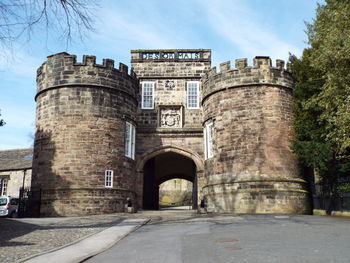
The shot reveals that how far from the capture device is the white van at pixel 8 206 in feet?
65.7

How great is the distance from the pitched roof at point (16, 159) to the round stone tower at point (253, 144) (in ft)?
69.6

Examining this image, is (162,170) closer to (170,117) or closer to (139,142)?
(139,142)

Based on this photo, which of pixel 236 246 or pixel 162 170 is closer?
pixel 236 246

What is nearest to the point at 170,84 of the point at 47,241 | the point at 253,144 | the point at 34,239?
the point at 253,144

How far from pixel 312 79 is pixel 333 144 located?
3419 millimetres

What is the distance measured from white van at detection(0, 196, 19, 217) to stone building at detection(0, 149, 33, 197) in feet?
40.5

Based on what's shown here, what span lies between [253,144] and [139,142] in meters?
7.22

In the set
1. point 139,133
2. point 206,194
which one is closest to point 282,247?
point 206,194

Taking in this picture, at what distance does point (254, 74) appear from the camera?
63.6 feet

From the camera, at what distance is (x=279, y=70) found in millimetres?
19672

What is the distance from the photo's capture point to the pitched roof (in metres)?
34.7

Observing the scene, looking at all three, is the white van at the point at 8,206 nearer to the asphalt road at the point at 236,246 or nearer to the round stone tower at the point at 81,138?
the round stone tower at the point at 81,138

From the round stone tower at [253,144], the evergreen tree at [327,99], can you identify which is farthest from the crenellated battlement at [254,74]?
the evergreen tree at [327,99]

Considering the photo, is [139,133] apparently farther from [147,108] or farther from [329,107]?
[329,107]
